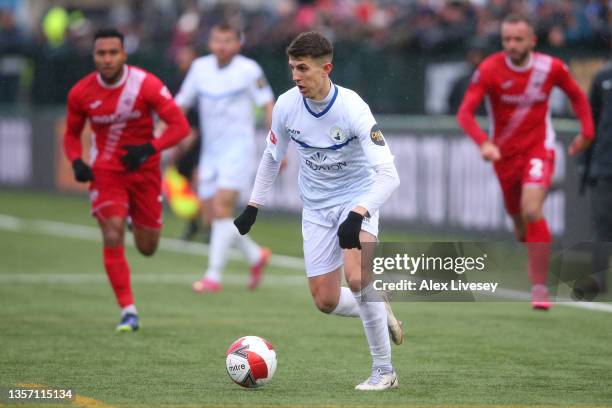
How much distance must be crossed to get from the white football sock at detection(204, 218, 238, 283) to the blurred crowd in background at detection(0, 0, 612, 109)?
324 centimetres

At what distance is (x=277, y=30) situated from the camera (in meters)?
22.3

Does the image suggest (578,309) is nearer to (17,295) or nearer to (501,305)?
(501,305)

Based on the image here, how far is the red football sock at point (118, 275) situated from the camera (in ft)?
34.0

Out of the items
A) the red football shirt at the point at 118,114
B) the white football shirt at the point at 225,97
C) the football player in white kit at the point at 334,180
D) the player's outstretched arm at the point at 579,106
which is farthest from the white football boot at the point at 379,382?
the white football shirt at the point at 225,97

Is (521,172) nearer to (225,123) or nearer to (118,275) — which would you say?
(225,123)

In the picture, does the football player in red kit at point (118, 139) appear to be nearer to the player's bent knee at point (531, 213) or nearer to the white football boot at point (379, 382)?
the player's bent knee at point (531, 213)

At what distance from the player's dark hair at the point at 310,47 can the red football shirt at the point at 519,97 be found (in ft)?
12.7

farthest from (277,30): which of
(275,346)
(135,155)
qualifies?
(275,346)

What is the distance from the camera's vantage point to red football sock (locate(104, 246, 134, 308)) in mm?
10352

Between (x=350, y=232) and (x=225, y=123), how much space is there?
20.9 feet

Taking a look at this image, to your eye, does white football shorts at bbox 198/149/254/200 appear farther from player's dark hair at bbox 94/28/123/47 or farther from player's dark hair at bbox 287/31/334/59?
player's dark hair at bbox 287/31/334/59

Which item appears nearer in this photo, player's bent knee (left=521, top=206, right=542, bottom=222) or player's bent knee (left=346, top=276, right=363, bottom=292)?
player's bent knee (left=346, top=276, right=363, bottom=292)

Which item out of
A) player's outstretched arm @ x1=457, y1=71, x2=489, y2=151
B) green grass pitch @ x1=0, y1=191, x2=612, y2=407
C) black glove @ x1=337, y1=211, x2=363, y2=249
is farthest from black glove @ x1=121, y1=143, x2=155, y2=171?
black glove @ x1=337, y1=211, x2=363, y2=249

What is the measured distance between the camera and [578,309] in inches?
463
